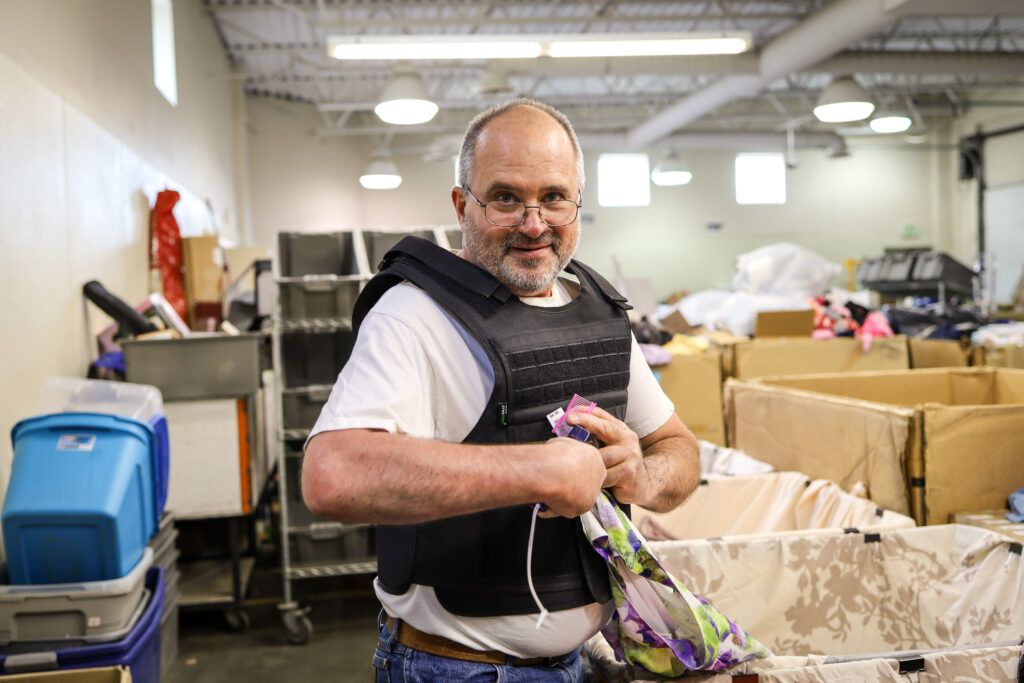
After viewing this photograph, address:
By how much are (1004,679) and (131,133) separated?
5831 mm

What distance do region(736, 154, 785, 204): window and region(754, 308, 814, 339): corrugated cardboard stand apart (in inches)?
495

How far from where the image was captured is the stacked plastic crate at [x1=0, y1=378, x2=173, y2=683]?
2473mm

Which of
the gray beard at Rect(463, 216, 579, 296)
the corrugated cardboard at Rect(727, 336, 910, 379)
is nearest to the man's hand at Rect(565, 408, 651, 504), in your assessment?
the gray beard at Rect(463, 216, 579, 296)

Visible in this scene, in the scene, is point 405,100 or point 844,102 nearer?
point 405,100

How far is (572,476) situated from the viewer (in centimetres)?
101

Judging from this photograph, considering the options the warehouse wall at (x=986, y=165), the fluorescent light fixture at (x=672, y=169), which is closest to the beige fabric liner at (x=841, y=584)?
the fluorescent light fixture at (x=672, y=169)

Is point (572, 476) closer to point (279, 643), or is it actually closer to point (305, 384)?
point (305, 384)

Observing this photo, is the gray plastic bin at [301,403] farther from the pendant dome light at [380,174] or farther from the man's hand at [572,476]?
the pendant dome light at [380,174]

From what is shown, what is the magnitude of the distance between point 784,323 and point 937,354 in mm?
859

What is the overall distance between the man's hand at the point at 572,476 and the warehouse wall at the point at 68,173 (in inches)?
113

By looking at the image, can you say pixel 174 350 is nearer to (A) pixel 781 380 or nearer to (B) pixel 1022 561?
(A) pixel 781 380

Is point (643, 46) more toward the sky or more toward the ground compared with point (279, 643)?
more toward the sky

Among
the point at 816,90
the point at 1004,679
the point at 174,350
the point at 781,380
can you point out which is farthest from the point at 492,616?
the point at 816,90

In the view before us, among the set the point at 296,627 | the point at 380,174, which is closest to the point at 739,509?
the point at 296,627
